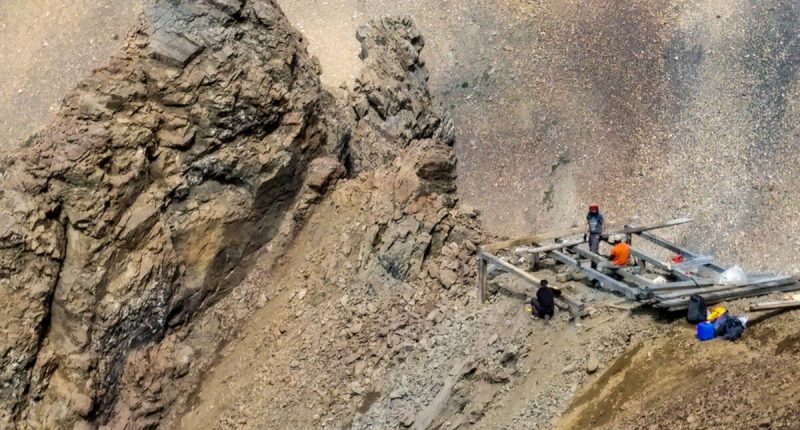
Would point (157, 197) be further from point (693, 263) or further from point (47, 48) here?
point (693, 263)

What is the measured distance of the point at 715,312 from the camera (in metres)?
16.3

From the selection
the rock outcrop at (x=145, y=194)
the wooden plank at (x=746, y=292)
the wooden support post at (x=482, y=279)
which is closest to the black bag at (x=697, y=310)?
the wooden plank at (x=746, y=292)

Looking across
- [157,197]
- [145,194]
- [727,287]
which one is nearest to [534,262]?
[727,287]

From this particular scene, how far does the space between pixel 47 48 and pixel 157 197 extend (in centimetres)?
961

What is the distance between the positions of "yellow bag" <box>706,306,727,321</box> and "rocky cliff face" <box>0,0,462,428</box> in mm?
7300

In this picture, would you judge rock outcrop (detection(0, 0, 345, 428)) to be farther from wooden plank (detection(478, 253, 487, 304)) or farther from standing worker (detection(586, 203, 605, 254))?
standing worker (detection(586, 203, 605, 254))

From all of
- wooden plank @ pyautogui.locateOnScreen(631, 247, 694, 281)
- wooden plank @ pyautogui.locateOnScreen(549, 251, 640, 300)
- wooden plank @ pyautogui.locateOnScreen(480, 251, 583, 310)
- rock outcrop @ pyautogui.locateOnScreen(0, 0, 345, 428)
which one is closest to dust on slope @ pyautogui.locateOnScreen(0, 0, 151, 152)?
rock outcrop @ pyautogui.locateOnScreen(0, 0, 345, 428)

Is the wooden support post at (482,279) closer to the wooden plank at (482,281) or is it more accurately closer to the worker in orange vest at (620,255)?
the wooden plank at (482,281)

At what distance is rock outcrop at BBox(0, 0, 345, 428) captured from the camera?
798 inches

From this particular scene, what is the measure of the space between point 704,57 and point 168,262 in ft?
60.0

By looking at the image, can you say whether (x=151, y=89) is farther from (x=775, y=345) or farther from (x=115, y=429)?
(x=775, y=345)

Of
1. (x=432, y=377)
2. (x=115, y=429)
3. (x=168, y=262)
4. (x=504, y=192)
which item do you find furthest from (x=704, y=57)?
(x=115, y=429)

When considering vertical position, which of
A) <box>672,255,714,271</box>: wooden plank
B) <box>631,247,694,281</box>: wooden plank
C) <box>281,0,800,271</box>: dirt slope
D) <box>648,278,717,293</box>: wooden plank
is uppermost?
<box>281,0,800,271</box>: dirt slope

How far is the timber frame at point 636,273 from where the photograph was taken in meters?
16.8
